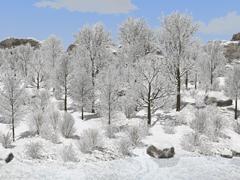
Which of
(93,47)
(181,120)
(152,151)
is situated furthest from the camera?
(93,47)

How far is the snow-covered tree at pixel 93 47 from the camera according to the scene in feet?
142

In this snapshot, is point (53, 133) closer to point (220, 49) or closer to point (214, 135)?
point (214, 135)

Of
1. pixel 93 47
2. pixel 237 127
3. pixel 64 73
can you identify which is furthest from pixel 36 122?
pixel 237 127

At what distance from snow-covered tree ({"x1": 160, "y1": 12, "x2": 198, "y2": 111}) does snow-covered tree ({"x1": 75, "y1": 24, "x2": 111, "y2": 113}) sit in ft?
28.7

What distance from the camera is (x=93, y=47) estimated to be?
43.2 m

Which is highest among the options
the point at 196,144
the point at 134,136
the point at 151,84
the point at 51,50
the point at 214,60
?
the point at 51,50

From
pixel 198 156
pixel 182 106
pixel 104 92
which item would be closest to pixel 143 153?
pixel 198 156

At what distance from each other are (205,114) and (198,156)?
675 centimetres

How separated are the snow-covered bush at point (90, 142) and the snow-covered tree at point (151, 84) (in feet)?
24.7

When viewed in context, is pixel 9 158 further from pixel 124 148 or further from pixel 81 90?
pixel 81 90

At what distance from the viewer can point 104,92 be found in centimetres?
3500

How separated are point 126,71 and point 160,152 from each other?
57.9 feet

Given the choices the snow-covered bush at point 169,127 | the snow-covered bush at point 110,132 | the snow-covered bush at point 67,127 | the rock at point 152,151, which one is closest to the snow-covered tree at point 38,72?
the snow-covered bush at point 67,127

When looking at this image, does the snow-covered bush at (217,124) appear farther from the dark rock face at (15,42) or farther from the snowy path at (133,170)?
the dark rock face at (15,42)
